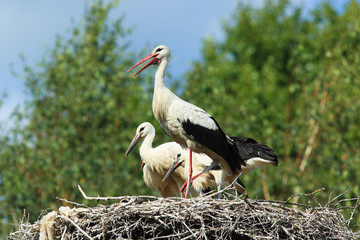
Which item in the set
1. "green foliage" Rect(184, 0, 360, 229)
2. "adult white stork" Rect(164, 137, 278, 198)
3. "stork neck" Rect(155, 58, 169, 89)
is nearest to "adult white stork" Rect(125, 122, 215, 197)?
"adult white stork" Rect(164, 137, 278, 198)

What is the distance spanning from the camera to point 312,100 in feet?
47.0

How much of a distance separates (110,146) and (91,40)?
12.1 ft

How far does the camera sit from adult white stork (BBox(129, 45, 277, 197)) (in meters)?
7.20

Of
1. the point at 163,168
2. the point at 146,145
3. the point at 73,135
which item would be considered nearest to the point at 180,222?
the point at 163,168

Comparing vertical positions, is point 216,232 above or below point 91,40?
below

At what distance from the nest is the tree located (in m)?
5.90

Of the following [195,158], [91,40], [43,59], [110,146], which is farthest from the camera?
[91,40]

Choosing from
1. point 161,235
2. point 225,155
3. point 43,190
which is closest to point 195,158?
point 225,155

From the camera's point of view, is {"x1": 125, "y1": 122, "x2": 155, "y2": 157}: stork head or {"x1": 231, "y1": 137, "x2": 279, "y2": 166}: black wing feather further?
{"x1": 125, "y1": 122, "x2": 155, "y2": 157}: stork head

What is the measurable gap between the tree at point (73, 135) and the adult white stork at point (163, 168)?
10.1 feet

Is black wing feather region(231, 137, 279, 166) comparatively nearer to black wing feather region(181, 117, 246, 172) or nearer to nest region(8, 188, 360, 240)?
black wing feather region(181, 117, 246, 172)

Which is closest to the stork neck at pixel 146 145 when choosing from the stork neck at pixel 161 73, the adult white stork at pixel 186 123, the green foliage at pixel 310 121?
the adult white stork at pixel 186 123

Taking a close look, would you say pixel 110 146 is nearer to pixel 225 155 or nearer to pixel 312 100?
pixel 312 100

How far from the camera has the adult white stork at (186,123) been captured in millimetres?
7199
